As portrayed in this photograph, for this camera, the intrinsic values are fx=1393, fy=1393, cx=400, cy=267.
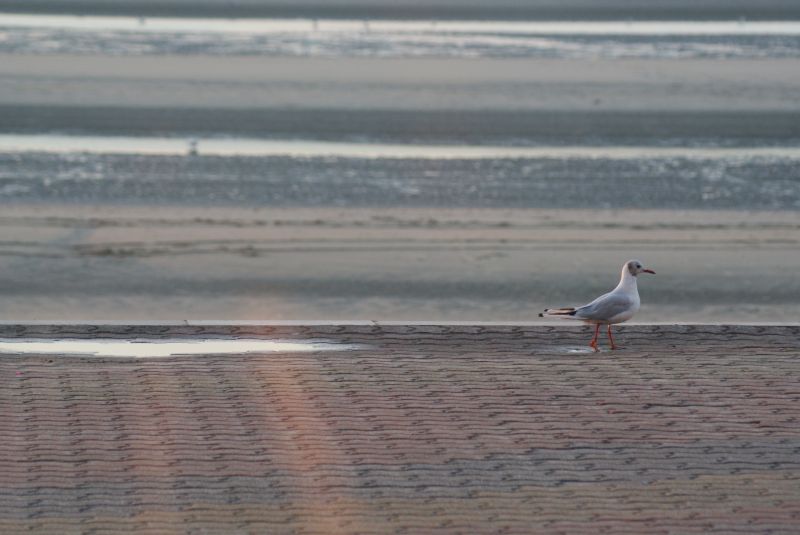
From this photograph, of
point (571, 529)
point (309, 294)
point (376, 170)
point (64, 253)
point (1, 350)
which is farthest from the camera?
point (376, 170)

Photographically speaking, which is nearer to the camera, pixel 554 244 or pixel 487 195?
pixel 554 244

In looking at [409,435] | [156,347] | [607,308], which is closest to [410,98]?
[156,347]

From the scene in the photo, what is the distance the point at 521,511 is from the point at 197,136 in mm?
18619

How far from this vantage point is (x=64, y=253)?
17.4 m

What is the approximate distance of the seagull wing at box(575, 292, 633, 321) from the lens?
10.3 metres

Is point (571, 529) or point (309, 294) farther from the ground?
point (571, 529)

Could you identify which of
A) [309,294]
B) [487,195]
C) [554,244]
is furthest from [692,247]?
[309,294]

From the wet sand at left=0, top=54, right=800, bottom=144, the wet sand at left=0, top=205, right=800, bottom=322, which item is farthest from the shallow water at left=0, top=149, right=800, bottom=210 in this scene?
the wet sand at left=0, top=54, right=800, bottom=144

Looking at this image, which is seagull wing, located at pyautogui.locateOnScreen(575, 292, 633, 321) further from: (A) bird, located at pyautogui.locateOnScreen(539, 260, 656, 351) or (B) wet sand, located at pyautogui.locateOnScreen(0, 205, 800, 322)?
(B) wet sand, located at pyautogui.locateOnScreen(0, 205, 800, 322)

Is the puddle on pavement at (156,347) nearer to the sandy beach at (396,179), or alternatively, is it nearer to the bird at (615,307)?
the bird at (615,307)

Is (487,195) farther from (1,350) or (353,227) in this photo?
(1,350)

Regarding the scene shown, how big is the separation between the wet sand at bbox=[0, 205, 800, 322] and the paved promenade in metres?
4.44

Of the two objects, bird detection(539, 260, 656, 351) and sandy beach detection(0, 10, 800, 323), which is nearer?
bird detection(539, 260, 656, 351)

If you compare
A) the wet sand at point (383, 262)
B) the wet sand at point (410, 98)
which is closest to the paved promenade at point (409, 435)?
the wet sand at point (383, 262)
